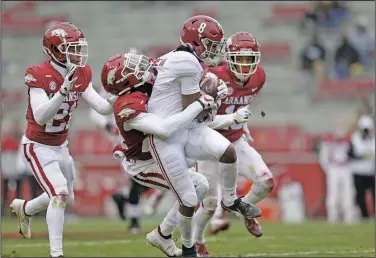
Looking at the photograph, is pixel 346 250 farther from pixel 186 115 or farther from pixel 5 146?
pixel 5 146

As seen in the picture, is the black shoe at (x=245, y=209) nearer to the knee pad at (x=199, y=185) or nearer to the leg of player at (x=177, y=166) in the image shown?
the knee pad at (x=199, y=185)

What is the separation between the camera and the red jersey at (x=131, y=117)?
6.53 m

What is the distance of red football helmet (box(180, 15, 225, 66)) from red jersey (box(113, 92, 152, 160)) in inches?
21.4

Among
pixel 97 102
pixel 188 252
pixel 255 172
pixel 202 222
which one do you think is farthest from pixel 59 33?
pixel 255 172

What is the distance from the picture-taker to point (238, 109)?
8.08 meters

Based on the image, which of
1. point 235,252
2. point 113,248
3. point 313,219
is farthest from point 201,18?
point 313,219

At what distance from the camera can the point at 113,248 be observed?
888 centimetres

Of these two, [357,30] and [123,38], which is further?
[123,38]

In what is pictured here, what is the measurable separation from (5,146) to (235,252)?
8.73m

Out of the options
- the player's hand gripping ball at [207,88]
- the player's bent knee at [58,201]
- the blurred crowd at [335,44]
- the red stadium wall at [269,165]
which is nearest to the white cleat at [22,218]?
the player's bent knee at [58,201]

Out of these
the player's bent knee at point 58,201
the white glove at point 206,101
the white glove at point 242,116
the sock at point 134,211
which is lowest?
the sock at point 134,211

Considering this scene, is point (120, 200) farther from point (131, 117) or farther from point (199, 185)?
point (131, 117)

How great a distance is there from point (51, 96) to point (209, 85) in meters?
1.26

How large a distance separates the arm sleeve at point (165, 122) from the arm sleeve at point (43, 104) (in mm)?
610
